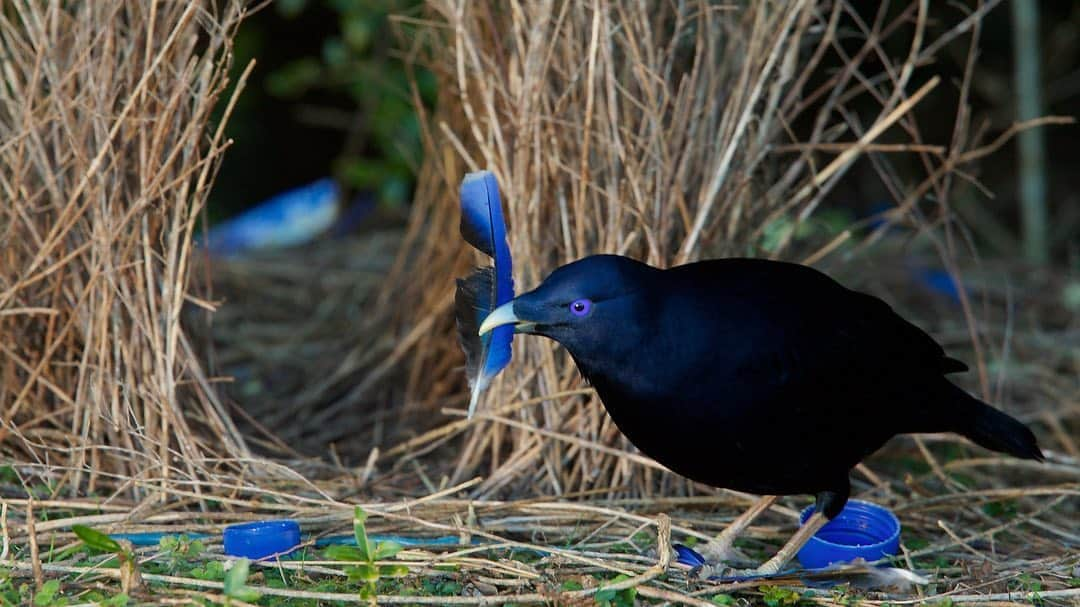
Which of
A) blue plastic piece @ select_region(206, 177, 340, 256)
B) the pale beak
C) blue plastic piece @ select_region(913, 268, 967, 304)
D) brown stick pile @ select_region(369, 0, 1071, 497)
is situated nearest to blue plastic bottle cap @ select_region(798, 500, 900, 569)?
brown stick pile @ select_region(369, 0, 1071, 497)

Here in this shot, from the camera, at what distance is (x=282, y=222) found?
633 centimetres

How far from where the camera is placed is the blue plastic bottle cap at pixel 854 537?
2.79 m

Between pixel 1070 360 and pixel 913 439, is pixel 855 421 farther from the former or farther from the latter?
pixel 1070 360

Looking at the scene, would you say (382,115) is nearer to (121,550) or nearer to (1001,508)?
(1001,508)

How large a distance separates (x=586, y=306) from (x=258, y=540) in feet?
2.88

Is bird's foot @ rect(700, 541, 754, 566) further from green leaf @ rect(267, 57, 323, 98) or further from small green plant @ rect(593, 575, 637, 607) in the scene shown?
green leaf @ rect(267, 57, 323, 98)

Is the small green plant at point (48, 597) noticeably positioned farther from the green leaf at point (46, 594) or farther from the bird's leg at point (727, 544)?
the bird's leg at point (727, 544)

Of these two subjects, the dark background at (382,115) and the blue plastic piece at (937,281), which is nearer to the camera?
the blue plastic piece at (937,281)

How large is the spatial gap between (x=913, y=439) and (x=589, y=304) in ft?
5.62

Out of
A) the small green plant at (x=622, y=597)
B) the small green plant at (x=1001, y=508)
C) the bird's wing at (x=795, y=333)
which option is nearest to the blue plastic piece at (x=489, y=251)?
the bird's wing at (x=795, y=333)

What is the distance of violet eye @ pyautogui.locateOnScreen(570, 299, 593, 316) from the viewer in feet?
7.82

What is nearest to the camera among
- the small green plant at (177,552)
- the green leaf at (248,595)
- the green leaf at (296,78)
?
the green leaf at (248,595)

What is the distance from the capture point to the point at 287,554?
2623mm

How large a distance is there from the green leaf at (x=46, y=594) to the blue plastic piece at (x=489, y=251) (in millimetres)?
885
